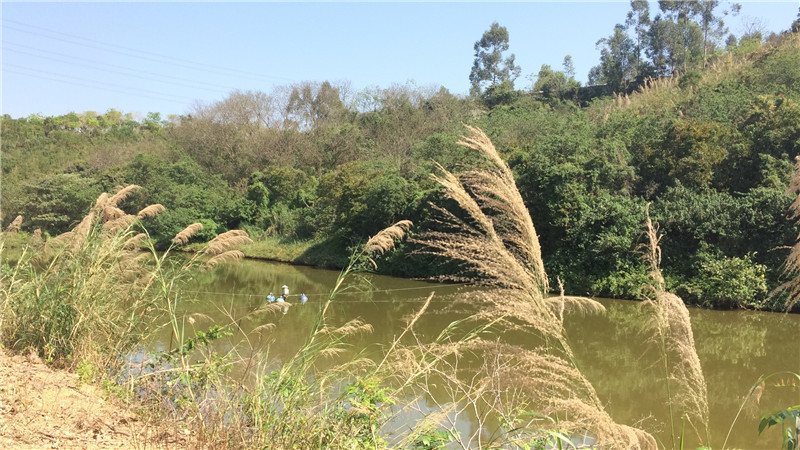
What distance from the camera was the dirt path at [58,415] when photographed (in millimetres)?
2541

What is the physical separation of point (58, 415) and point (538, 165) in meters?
13.5

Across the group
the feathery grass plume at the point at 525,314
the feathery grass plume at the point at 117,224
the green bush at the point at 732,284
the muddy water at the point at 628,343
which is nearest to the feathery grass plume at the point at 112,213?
the feathery grass plume at the point at 117,224

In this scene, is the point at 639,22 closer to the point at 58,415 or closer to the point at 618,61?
the point at 618,61

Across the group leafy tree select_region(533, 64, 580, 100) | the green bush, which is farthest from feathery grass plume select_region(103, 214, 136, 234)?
leafy tree select_region(533, 64, 580, 100)

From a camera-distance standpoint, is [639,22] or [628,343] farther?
[639,22]

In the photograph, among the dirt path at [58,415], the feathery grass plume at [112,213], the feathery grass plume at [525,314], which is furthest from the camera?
the feathery grass plume at [112,213]

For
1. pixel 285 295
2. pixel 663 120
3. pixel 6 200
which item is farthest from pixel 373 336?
pixel 6 200

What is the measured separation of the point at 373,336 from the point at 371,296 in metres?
4.16

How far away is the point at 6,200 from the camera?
78.0 feet

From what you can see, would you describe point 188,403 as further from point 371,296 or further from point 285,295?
point 371,296

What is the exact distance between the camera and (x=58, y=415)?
2879 mm

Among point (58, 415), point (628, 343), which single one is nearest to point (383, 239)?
point (58, 415)

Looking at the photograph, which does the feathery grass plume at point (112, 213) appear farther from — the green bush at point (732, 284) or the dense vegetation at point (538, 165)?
the green bush at point (732, 284)

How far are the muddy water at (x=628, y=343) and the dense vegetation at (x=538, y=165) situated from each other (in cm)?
168
